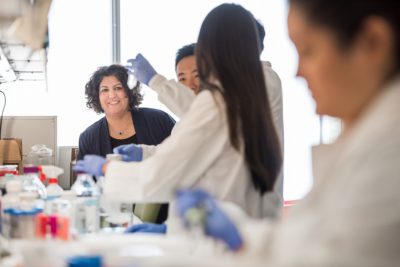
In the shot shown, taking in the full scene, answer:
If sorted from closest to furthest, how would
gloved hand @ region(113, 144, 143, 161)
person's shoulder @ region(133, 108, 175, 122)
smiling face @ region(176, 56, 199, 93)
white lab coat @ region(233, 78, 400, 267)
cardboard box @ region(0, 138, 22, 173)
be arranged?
white lab coat @ region(233, 78, 400, 267), gloved hand @ region(113, 144, 143, 161), smiling face @ region(176, 56, 199, 93), person's shoulder @ region(133, 108, 175, 122), cardboard box @ region(0, 138, 22, 173)

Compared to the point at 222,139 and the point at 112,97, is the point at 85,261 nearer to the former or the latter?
the point at 222,139

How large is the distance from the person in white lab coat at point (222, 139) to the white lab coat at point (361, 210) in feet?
2.69

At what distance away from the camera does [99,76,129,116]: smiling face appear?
11.8 feet

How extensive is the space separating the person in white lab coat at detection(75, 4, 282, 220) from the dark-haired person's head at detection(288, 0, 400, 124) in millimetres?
805

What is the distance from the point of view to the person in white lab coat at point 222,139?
1827 millimetres

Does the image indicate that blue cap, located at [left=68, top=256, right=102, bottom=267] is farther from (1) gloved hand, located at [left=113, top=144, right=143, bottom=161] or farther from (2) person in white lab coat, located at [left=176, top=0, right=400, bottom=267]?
(1) gloved hand, located at [left=113, top=144, right=143, bottom=161]

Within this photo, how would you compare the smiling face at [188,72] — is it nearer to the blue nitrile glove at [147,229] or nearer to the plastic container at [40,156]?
the blue nitrile glove at [147,229]

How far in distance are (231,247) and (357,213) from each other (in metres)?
0.30

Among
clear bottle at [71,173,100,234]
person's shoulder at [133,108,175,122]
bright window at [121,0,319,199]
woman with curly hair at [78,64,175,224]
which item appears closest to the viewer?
clear bottle at [71,173,100,234]

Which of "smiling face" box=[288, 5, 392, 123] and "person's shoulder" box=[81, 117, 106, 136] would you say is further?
"person's shoulder" box=[81, 117, 106, 136]

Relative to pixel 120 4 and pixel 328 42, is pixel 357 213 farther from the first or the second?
pixel 120 4

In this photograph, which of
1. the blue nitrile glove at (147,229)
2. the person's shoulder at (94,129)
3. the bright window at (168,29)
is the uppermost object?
the bright window at (168,29)

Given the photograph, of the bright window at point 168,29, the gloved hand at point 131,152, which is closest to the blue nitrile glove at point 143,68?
the gloved hand at point 131,152

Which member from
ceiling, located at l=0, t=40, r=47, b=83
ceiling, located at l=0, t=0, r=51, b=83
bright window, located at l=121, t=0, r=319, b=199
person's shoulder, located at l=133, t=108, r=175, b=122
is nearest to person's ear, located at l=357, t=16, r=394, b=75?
ceiling, located at l=0, t=0, r=51, b=83
